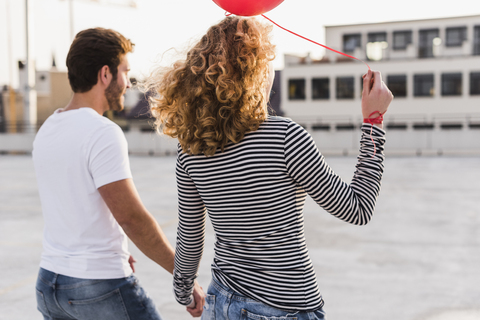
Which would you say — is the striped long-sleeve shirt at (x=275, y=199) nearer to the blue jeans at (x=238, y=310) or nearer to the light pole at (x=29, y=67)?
the blue jeans at (x=238, y=310)

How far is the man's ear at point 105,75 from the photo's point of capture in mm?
1975

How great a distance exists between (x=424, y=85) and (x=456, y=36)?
6.04 meters

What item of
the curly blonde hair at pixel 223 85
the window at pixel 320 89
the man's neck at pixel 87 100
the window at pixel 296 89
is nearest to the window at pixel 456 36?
the window at pixel 320 89

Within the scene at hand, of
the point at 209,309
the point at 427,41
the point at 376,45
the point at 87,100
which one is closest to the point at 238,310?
the point at 209,309

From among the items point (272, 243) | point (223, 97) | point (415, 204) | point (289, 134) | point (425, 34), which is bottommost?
point (415, 204)

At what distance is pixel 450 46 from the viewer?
45.2 meters

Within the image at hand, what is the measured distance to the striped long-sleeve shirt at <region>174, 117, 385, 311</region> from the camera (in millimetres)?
1548

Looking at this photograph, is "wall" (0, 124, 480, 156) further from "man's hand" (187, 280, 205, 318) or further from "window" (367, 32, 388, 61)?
"man's hand" (187, 280, 205, 318)

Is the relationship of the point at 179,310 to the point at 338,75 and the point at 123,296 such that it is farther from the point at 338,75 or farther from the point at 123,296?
the point at 338,75

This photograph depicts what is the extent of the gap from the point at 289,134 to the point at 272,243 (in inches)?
13.8

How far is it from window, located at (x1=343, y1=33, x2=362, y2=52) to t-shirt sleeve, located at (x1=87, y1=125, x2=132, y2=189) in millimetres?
48069

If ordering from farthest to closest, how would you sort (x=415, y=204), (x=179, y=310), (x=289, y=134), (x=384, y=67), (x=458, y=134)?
(x=384, y=67) → (x=458, y=134) → (x=415, y=204) → (x=179, y=310) → (x=289, y=134)

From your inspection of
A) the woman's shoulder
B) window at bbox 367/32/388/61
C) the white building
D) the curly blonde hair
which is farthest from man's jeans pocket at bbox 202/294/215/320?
window at bbox 367/32/388/61

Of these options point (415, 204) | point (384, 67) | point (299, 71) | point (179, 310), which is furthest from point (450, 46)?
point (179, 310)
